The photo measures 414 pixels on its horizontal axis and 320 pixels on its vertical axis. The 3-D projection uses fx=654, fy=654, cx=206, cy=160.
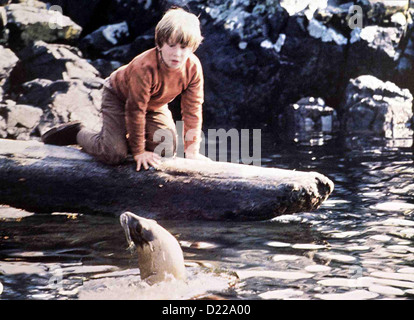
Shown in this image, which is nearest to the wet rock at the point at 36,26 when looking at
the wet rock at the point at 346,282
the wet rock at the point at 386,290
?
the wet rock at the point at 346,282

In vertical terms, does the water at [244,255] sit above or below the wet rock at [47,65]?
below

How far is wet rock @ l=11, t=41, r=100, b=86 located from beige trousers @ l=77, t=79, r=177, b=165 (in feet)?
24.2

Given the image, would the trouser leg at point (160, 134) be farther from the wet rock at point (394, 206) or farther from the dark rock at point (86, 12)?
the dark rock at point (86, 12)

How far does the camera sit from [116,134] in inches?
214

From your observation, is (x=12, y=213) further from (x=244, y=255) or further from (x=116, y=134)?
(x=244, y=255)

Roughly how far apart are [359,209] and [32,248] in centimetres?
287

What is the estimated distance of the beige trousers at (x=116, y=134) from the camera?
17.6 feet

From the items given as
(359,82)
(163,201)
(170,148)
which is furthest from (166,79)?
(359,82)

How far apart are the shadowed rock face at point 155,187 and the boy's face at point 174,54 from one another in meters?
0.85

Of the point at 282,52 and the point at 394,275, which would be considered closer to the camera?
the point at 394,275

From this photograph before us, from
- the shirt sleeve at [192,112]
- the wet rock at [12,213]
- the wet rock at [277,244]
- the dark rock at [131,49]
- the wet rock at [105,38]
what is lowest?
the wet rock at [277,244]

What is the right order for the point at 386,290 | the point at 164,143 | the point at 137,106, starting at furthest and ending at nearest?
the point at 164,143
the point at 137,106
the point at 386,290

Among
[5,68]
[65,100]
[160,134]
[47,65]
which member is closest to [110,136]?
[160,134]

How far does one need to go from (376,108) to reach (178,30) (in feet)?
28.9
